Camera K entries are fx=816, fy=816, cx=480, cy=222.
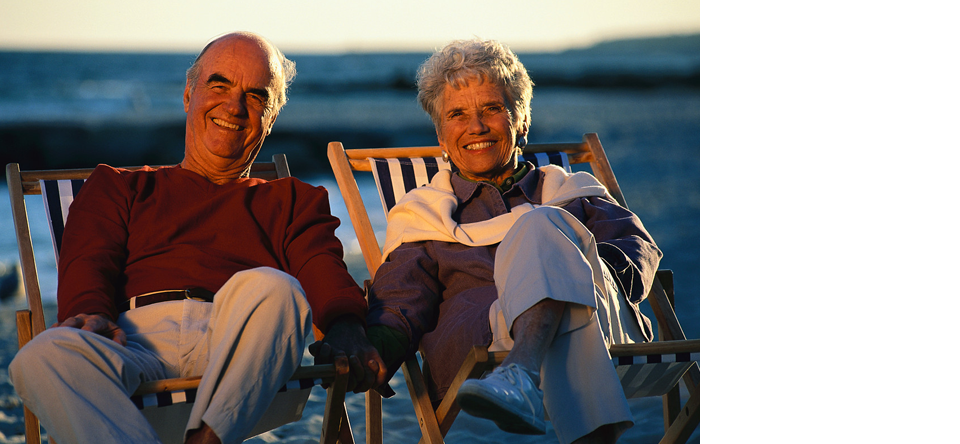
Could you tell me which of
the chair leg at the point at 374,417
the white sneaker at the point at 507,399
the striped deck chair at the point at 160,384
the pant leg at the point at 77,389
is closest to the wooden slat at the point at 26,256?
the striped deck chair at the point at 160,384

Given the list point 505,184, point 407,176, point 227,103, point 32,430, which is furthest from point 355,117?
point 32,430

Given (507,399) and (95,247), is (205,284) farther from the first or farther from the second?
(507,399)

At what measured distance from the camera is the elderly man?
1.55 meters

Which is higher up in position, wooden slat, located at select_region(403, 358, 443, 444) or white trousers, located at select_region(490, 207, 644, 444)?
white trousers, located at select_region(490, 207, 644, 444)

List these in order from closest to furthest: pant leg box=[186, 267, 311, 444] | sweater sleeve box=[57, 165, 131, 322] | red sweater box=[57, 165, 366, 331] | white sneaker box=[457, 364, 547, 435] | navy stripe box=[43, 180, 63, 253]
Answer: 1. white sneaker box=[457, 364, 547, 435]
2. pant leg box=[186, 267, 311, 444]
3. sweater sleeve box=[57, 165, 131, 322]
4. red sweater box=[57, 165, 366, 331]
5. navy stripe box=[43, 180, 63, 253]

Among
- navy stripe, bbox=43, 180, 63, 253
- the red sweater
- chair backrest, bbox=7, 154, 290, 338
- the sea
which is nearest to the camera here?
the red sweater

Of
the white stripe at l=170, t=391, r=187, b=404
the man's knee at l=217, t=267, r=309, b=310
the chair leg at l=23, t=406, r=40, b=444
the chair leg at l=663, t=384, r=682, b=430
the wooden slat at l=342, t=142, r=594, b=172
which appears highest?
the wooden slat at l=342, t=142, r=594, b=172

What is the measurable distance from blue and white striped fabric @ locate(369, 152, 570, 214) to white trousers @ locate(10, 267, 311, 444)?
109 centimetres

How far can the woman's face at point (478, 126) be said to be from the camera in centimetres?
244

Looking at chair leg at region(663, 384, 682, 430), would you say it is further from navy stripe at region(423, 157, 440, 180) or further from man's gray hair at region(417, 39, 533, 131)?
navy stripe at region(423, 157, 440, 180)

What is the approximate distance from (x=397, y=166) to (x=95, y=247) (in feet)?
3.68

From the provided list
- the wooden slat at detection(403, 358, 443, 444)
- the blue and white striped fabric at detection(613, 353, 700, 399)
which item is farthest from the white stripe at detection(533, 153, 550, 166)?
the wooden slat at detection(403, 358, 443, 444)
